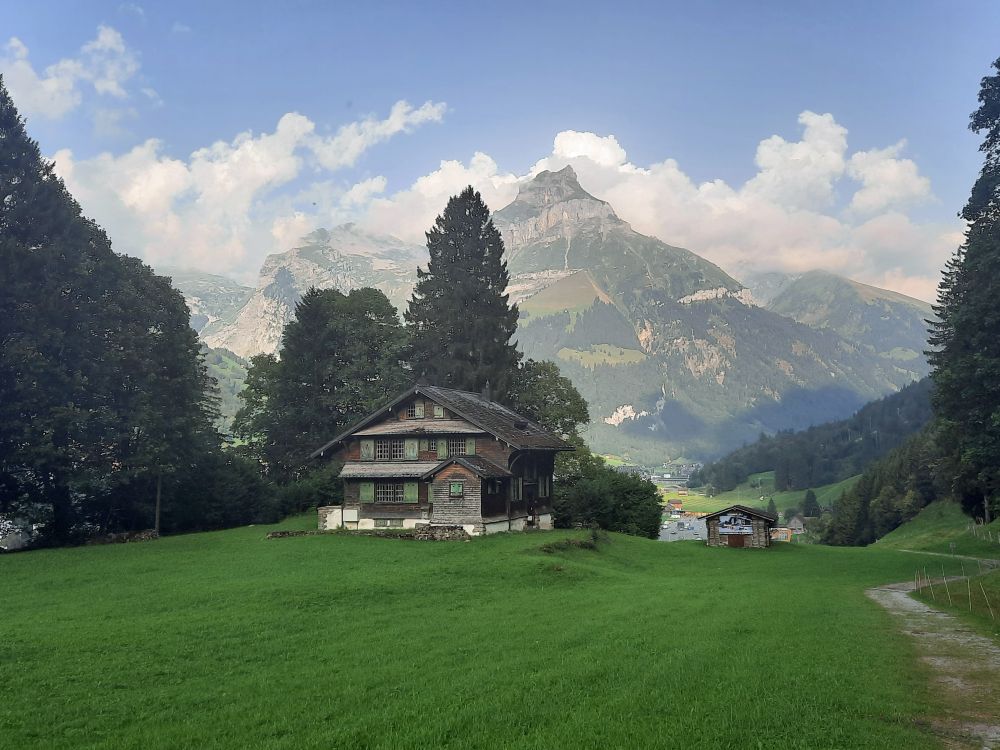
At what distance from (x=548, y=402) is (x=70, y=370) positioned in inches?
1808

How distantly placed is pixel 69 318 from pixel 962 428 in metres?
53.8

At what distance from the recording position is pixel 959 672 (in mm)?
16672

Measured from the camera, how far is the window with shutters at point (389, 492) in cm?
5650

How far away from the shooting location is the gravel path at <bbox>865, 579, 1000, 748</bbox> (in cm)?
1224

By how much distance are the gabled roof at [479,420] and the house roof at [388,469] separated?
308cm

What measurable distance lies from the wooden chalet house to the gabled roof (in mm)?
111

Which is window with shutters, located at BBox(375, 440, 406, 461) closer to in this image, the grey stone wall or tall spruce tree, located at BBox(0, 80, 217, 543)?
the grey stone wall

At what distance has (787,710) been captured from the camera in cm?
1302

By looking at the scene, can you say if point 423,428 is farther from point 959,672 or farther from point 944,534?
point 944,534

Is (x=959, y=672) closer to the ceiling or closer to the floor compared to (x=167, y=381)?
closer to the floor

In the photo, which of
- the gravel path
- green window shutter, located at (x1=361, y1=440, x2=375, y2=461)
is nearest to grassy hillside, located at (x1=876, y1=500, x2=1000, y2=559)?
the gravel path

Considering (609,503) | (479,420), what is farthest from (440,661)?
(609,503)

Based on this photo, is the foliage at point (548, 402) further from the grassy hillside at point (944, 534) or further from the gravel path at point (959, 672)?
the gravel path at point (959, 672)

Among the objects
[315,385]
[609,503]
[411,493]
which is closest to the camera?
[411,493]
